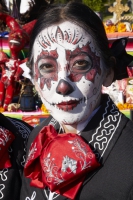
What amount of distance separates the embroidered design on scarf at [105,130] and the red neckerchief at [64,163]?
34 mm

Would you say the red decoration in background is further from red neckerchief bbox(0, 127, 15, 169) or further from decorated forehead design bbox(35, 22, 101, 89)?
decorated forehead design bbox(35, 22, 101, 89)

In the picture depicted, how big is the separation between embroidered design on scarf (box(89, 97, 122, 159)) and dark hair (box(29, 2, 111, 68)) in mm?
163

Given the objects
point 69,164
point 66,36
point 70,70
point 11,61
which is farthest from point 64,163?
point 11,61

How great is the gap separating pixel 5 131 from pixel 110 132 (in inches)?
16.1

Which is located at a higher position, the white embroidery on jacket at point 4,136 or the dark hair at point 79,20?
A: the dark hair at point 79,20

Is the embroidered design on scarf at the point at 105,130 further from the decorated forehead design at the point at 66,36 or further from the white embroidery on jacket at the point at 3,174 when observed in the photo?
the white embroidery on jacket at the point at 3,174

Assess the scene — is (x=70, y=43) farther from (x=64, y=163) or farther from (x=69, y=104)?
(x=64, y=163)

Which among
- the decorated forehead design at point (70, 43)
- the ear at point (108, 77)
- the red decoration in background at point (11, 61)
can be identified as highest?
the decorated forehead design at point (70, 43)

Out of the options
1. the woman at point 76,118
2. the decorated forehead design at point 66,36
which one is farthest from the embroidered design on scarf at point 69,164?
the decorated forehead design at point 66,36

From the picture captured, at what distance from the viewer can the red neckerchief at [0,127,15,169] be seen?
50.6 inches

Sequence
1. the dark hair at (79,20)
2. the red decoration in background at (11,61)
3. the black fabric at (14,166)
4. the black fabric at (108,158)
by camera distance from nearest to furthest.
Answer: the black fabric at (108,158)
the dark hair at (79,20)
the black fabric at (14,166)
the red decoration in background at (11,61)

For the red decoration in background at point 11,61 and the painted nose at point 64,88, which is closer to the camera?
the painted nose at point 64,88

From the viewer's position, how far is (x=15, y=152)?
1335 mm

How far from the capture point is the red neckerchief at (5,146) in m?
1.28
